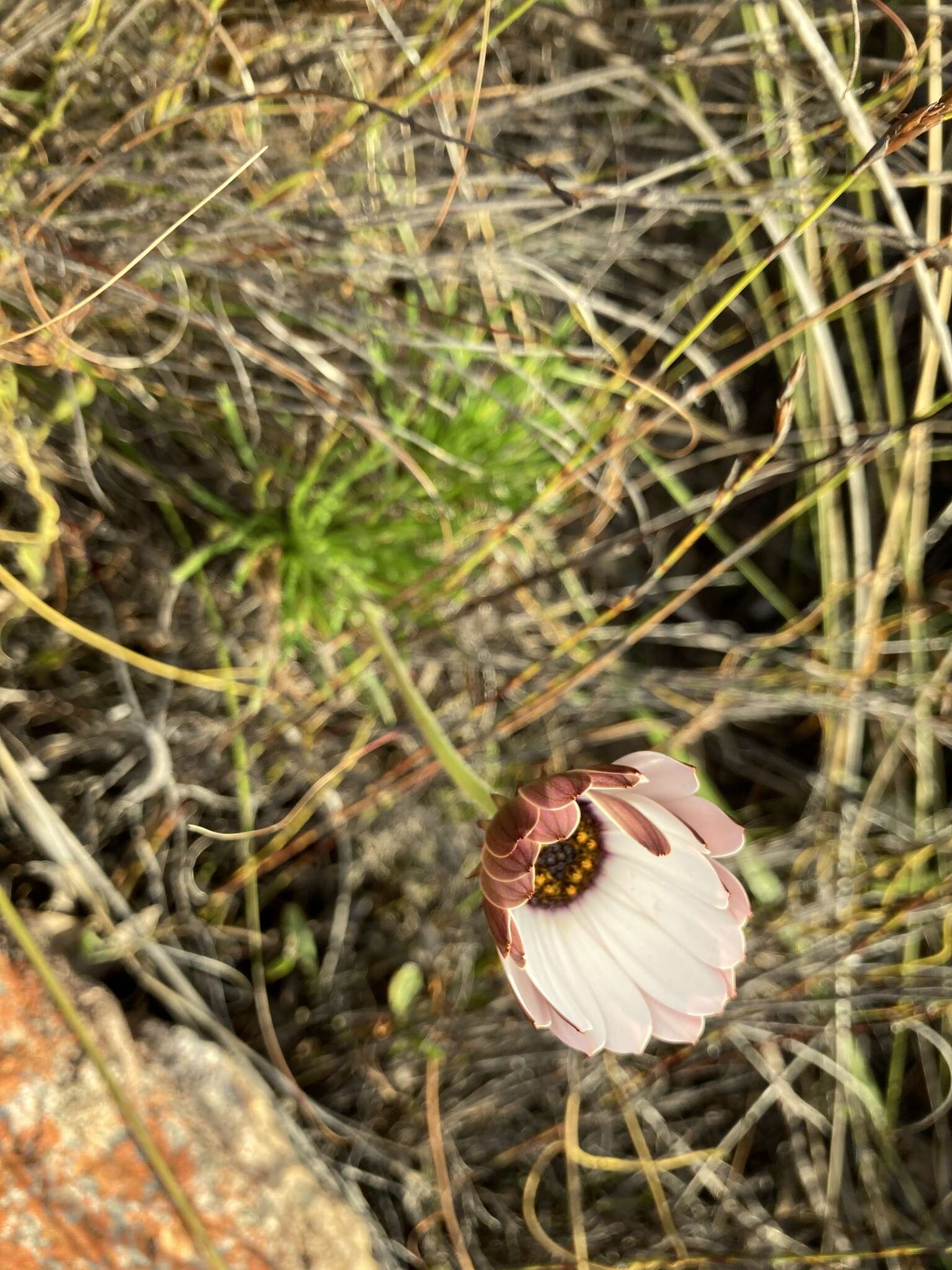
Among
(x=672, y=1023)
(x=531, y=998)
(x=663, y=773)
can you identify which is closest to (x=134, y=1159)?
(x=531, y=998)

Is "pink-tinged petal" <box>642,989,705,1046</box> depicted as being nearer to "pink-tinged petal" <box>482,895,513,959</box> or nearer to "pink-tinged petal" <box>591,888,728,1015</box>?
"pink-tinged petal" <box>591,888,728,1015</box>

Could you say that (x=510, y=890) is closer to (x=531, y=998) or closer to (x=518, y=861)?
(x=518, y=861)

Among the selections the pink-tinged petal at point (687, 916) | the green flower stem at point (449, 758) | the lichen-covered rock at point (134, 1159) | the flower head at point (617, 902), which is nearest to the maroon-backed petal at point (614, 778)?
the flower head at point (617, 902)

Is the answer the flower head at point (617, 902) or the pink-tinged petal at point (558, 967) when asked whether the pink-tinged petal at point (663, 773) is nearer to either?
the flower head at point (617, 902)

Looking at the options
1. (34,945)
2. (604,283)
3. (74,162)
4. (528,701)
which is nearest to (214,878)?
(34,945)

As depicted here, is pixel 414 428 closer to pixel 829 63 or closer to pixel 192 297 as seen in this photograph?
pixel 192 297

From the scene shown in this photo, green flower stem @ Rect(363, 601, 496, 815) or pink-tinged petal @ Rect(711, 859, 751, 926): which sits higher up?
green flower stem @ Rect(363, 601, 496, 815)

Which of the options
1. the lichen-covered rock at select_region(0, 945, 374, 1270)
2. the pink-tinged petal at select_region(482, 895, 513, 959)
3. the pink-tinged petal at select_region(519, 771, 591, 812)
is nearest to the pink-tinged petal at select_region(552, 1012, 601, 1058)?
the pink-tinged petal at select_region(482, 895, 513, 959)
